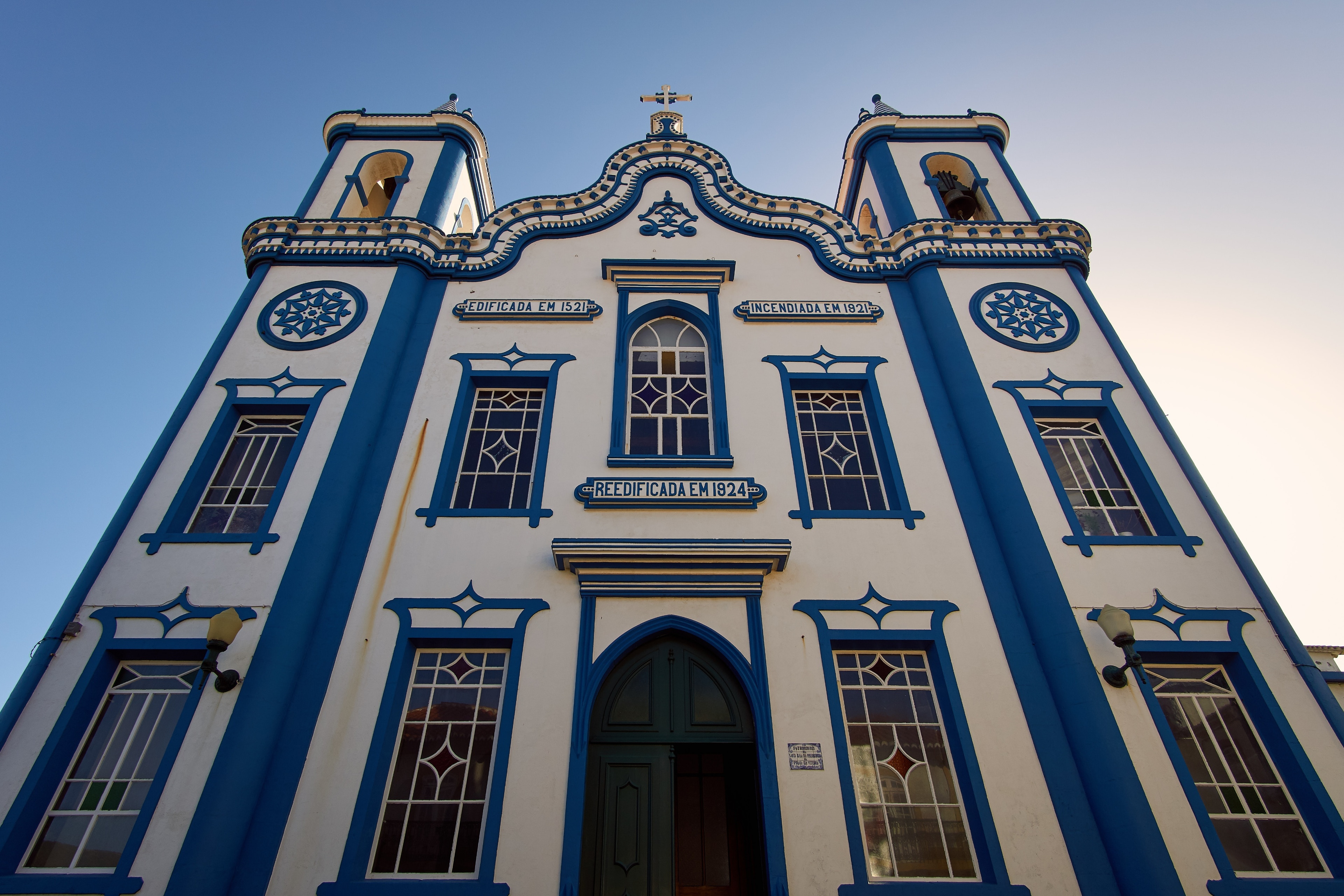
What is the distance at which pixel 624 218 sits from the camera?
12.3 meters

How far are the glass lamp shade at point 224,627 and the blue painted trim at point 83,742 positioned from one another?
67cm

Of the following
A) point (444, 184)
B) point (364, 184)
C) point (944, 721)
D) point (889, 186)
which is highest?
point (364, 184)

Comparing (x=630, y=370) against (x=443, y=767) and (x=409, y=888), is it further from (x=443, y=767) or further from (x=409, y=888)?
(x=409, y=888)

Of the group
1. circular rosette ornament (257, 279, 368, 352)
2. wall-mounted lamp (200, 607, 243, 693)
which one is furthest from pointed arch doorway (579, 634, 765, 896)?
circular rosette ornament (257, 279, 368, 352)

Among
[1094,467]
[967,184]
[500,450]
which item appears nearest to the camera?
[1094,467]

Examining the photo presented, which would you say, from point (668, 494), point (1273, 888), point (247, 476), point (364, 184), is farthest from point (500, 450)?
point (1273, 888)

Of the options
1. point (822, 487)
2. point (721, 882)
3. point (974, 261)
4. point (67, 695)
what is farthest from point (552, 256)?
point (721, 882)

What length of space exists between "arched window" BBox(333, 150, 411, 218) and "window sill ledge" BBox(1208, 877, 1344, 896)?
13.5m

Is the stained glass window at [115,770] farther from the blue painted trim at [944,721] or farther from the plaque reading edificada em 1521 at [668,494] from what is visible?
the blue painted trim at [944,721]

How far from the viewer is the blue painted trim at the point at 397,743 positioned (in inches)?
246

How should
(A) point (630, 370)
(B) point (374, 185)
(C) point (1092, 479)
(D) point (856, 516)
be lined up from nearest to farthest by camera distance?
1. (D) point (856, 516)
2. (C) point (1092, 479)
3. (A) point (630, 370)
4. (B) point (374, 185)

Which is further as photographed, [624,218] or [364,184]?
[364,184]

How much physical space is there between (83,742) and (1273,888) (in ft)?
34.4

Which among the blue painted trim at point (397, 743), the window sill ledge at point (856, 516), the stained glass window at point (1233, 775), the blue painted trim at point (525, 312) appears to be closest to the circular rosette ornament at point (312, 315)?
the blue painted trim at point (525, 312)
